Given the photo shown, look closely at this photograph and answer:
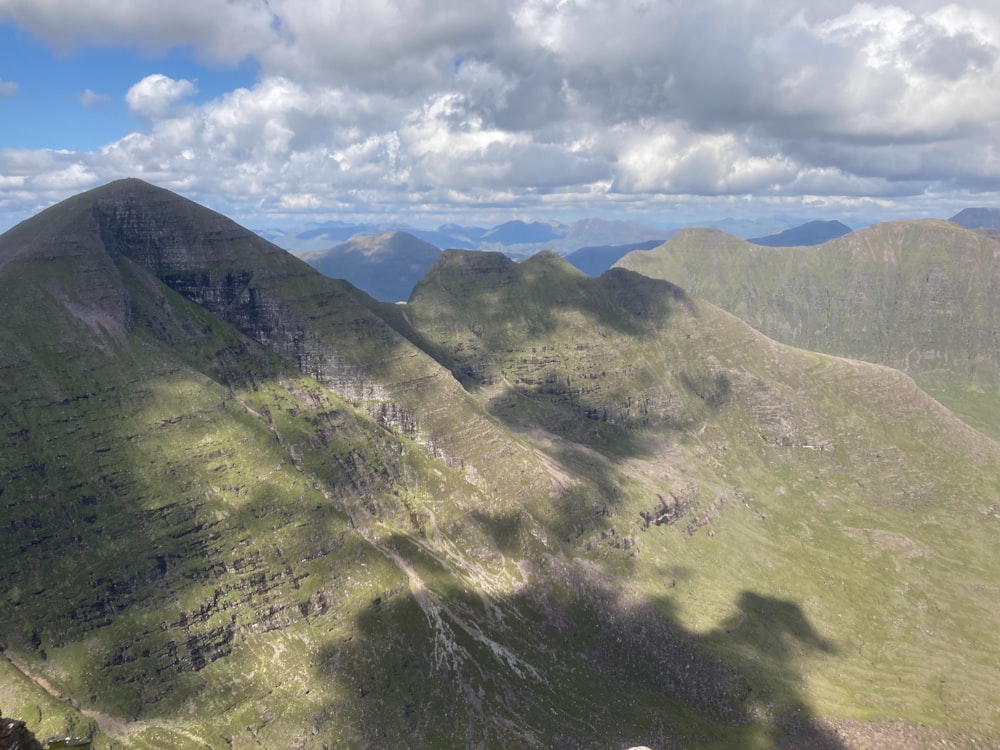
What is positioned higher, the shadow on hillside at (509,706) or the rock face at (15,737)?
the rock face at (15,737)

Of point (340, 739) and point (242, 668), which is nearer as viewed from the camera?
point (340, 739)

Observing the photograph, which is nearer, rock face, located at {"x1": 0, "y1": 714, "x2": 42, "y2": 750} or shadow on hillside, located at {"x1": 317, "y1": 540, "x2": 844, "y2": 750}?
rock face, located at {"x1": 0, "y1": 714, "x2": 42, "y2": 750}

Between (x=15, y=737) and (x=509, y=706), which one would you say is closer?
(x=15, y=737)

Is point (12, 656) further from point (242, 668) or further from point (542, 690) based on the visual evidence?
point (542, 690)

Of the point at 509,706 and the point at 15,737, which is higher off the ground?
the point at 15,737

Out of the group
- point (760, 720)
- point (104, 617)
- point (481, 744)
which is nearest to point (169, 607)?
point (104, 617)

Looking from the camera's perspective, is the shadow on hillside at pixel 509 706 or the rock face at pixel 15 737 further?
the shadow on hillside at pixel 509 706

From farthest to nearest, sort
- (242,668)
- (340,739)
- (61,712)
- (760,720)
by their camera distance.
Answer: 1. (760,720)
2. (242,668)
3. (340,739)
4. (61,712)

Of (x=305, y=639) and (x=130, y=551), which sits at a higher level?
(x=130, y=551)

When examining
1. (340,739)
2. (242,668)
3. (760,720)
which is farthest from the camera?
(760,720)

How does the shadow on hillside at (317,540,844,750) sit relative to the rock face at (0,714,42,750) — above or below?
below

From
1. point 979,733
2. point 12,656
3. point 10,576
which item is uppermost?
point 10,576
